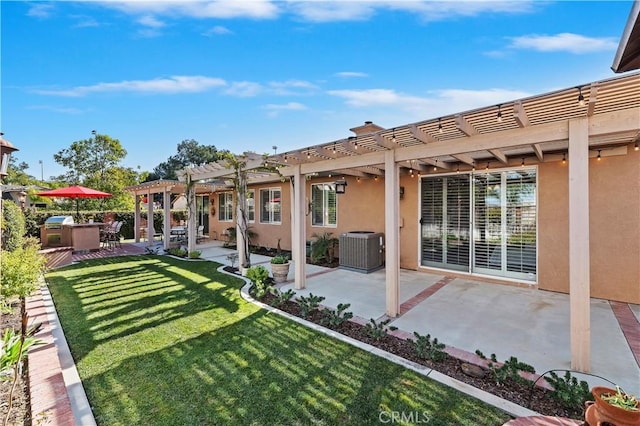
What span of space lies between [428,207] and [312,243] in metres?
3.96

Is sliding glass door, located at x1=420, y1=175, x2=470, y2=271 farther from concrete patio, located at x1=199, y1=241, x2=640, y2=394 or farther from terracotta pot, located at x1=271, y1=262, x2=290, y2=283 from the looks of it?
terracotta pot, located at x1=271, y1=262, x2=290, y2=283

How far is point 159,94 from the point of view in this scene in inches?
487

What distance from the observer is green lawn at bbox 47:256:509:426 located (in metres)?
2.66

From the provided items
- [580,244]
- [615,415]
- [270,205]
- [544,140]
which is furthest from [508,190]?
[270,205]

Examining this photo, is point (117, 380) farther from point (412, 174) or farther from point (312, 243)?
point (412, 174)

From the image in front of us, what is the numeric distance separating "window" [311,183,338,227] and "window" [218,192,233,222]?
5.46 metres

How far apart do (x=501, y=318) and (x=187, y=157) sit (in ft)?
161

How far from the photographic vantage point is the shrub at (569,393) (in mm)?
2652

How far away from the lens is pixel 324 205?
34.5 ft

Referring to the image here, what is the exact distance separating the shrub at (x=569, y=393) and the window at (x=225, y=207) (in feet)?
44.4

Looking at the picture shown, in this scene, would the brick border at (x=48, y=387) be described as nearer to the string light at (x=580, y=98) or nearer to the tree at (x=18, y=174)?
the string light at (x=580, y=98)

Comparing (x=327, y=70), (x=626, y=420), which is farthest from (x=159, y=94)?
(x=626, y=420)

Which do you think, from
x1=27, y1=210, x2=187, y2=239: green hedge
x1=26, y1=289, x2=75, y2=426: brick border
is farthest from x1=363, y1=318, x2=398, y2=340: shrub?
x1=27, y1=210, x2=187, y2=239: green hedge

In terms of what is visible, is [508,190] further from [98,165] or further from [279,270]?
[98,165]
